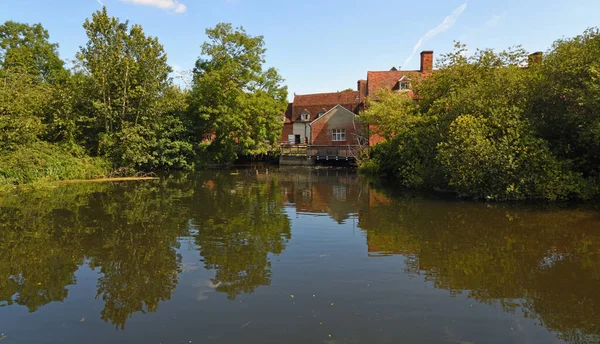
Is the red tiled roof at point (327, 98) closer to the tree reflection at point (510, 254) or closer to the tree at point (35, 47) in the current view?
the tree at point (35, 47)

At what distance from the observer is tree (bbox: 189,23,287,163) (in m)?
36.7

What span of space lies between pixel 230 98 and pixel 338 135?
55.8 ft

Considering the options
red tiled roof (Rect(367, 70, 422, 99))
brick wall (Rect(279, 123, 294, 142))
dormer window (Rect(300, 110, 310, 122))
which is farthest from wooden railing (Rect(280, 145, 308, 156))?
brick wall (Rect(279, 123, 294, 142))

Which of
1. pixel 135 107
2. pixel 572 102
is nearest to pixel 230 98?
pixel 135 107

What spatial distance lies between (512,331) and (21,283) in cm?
768

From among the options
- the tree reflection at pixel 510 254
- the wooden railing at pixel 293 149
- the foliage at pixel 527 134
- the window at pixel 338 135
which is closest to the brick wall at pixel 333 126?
the window at pixel 338 135

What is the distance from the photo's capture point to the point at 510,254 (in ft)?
28.3

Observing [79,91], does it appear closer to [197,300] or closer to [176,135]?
[176,135]

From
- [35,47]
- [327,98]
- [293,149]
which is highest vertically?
[35,47]

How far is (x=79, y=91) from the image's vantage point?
2920 cm

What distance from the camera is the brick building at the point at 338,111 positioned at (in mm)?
43656

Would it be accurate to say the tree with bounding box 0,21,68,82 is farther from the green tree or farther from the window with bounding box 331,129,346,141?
the green tree

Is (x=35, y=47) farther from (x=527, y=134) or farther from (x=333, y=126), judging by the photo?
(x=527, y=134)

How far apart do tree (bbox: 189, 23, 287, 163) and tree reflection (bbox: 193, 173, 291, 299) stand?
19722 mm
